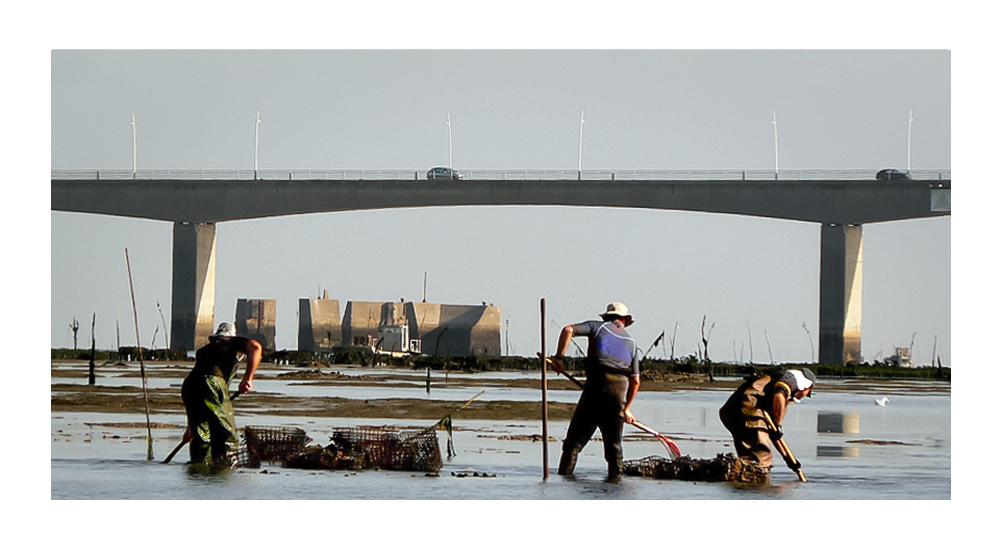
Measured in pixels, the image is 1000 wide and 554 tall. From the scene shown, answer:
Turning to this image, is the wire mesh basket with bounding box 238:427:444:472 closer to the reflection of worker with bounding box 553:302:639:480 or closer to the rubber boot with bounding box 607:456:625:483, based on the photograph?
the rubber boot with bounding box 607:456:625:483

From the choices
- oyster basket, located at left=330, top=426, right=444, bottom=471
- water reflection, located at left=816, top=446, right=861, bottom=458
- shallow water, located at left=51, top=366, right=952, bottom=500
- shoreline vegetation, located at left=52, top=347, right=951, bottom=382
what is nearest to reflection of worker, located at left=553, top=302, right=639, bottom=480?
shallow water, located at left=51, top=366, right=952, bottom=500

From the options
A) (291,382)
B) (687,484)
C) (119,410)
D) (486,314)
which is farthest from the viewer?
(486,314)

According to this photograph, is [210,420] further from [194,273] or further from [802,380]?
[194,273]

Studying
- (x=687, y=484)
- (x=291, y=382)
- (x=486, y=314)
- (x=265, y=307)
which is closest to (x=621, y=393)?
(x=687, y=484)

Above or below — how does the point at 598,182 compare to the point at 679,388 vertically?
above

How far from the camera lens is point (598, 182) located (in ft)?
147

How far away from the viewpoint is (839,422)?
2669 centimetres

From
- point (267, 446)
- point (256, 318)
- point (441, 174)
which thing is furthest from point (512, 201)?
point (267, 446)

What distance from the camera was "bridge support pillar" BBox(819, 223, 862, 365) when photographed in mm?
44156

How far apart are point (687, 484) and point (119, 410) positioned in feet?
41.1

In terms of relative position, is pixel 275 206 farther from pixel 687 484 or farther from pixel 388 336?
pixel 687 484

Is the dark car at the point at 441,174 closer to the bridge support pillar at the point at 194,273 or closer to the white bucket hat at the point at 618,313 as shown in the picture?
the bridge support pillar at the point at 194,273

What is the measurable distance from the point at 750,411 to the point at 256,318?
45.7 meters

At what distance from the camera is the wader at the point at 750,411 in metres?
14.6
